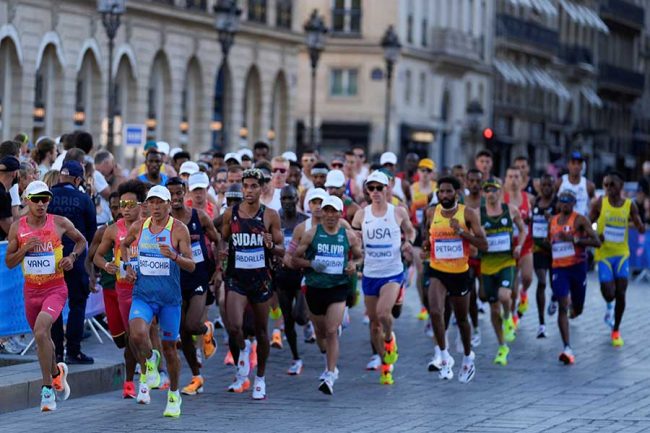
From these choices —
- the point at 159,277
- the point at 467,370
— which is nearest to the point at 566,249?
the point at 467,370

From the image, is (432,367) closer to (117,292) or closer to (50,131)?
(117,292)

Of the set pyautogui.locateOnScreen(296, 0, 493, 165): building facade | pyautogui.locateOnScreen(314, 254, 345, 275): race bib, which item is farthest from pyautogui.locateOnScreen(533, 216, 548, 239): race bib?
pyautogui.locateOnScreen(296, 0, 493, 165): building facade

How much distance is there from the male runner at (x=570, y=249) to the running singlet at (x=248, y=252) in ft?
16.0

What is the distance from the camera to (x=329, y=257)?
1695 cm

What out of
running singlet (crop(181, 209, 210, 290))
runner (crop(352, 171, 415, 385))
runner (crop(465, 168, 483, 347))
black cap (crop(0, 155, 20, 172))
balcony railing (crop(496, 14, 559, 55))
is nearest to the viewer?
running singlet (crop(181, 209, 210, 290))

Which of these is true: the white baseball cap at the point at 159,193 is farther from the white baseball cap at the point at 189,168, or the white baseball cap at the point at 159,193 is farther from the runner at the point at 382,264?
the white baseball cap at the point at 189,168

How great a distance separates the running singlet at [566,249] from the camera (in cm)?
2061

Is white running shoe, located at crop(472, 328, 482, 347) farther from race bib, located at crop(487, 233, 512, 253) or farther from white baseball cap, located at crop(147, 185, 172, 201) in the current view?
white baseball cap, located at crop(147, 185, 172, 201)

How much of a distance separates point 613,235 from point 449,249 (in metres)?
4.43

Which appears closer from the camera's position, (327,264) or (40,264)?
(40,264)

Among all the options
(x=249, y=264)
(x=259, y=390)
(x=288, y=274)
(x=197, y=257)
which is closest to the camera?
(x=259, y=390)

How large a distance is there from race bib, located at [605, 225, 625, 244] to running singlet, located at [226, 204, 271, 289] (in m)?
6.62

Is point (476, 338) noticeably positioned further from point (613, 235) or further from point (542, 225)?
point (542, 225)

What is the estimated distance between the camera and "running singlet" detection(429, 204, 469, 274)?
18.2 m
